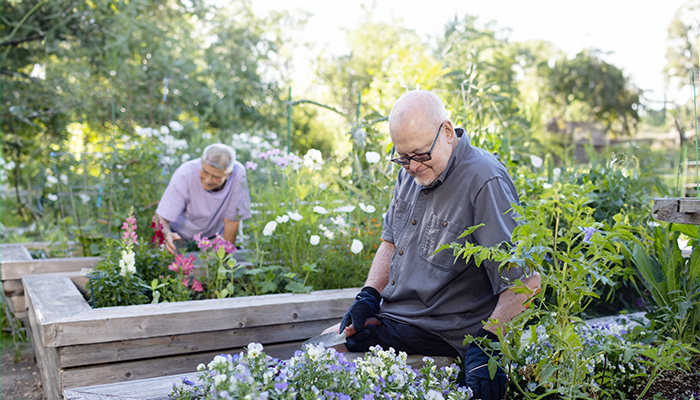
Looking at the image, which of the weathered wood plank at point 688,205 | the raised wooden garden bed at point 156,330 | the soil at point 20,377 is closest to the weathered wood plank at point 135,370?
the raised wooden garden bed at point 156,330

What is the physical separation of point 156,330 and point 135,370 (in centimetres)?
23

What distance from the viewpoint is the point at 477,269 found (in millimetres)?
1799

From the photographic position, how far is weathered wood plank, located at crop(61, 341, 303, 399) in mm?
2129

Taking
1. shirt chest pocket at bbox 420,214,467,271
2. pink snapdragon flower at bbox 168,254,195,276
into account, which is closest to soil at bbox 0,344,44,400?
pink snapdragon flower at bbox 168,254,195,276

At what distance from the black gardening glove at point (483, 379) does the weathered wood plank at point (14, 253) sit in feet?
10.4

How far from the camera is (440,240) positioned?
183 centimetres

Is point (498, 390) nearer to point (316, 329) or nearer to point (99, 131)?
point (316, 329)

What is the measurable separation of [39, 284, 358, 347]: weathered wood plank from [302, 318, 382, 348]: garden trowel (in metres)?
0.58

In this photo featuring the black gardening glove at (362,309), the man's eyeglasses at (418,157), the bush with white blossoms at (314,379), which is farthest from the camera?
the black gardening glove at (362,309)

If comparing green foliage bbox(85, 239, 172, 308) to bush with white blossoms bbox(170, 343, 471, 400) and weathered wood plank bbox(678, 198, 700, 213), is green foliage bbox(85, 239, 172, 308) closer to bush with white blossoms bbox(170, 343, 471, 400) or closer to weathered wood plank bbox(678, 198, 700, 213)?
bush with white blossoms bbox(170, 343, 471, 400)

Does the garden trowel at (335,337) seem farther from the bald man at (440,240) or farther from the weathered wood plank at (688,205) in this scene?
the weathered wood plank at (688,205)

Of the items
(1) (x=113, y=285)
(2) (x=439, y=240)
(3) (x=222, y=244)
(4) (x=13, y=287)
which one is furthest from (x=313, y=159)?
(4) (x=13, y=287)

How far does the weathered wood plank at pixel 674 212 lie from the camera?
1391 millimetres

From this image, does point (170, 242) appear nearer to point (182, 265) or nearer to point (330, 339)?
point (182, 265)
